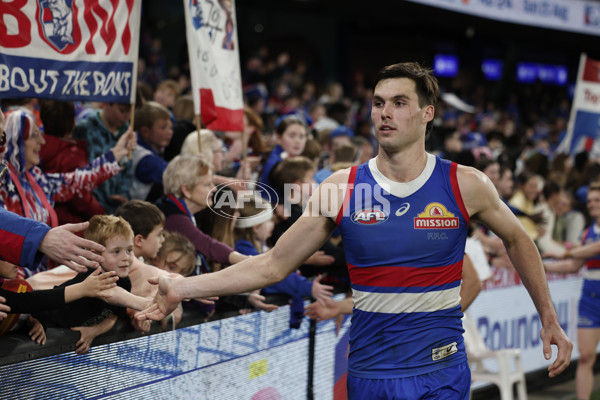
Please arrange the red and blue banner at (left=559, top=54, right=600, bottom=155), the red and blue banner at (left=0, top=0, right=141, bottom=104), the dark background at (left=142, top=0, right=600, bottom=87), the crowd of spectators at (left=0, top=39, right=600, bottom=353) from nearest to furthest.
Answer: the crowd of spectators at (left=0, top=39, right=600, bottom=353)
the red and blue banner at (left=0, top=0, right=141, bottom=104)
the red and blue banner at (left=559, top=54, right=600, bottom=155)
the dark background at (left=142, top=0, right=600, bottom=87)

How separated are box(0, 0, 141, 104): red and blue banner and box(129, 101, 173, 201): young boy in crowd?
0.79 metres

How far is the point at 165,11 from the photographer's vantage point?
20.0 metres

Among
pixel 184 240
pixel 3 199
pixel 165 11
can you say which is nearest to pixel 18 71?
pixel 3 199

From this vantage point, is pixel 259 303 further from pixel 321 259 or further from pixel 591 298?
pixel 591 298

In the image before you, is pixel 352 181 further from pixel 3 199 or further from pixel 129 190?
pixel 129 190

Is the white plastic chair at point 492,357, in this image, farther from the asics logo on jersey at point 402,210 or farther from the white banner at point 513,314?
the asics logo on jersey at point 402,210

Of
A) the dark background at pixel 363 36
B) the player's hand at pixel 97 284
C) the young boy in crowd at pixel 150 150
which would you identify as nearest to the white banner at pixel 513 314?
the young boy in crowd at pixel 150 150

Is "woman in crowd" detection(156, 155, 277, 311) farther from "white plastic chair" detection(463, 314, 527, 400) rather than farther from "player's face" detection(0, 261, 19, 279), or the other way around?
"white plastic chair" detection(463, 314, 527, 400)

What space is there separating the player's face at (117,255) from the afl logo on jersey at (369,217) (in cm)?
117

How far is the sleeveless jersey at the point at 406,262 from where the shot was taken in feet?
11.4

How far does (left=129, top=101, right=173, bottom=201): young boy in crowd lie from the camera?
626cm

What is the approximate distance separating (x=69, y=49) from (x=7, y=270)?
1840 mm

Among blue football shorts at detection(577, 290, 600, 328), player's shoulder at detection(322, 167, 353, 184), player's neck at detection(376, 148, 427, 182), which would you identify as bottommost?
blue football shorts at detection(577, 290, 600, 328)

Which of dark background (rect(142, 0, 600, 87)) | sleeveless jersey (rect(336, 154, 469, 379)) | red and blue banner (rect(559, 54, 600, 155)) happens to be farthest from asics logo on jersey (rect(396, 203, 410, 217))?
dark background (rect(142, 0, 600, 87))
